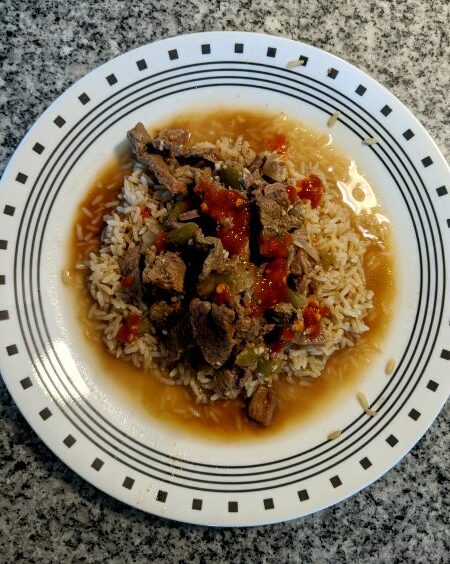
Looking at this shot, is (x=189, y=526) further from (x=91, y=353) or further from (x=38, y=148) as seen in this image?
(x=38, y=148)

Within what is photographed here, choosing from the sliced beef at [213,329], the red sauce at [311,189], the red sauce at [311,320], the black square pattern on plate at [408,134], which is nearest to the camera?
the sliced beef at [213,329]

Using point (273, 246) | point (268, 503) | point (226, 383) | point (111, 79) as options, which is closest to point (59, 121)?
point (111, 79)

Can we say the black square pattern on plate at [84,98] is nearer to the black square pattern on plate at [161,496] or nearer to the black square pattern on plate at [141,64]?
the black square pattern on plate at [141,64]

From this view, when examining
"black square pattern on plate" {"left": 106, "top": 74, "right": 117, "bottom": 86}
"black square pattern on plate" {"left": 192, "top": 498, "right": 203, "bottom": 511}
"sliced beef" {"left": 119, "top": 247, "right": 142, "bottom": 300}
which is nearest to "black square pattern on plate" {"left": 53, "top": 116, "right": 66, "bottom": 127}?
"black square pattern on plate" {"left": 106, "top": 74, "right": 117, "bottom": 86}

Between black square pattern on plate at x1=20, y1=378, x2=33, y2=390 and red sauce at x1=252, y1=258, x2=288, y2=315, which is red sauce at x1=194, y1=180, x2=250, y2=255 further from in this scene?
black square pattern on plate at x1=20, y1=378, x2=33, y2=390

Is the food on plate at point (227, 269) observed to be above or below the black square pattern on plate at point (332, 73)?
below

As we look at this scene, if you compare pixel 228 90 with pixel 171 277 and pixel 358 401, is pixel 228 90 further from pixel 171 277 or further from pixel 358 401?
pixel 358 401

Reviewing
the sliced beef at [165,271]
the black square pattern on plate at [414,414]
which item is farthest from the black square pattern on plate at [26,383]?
the black square pattern on plate at [414,414]
